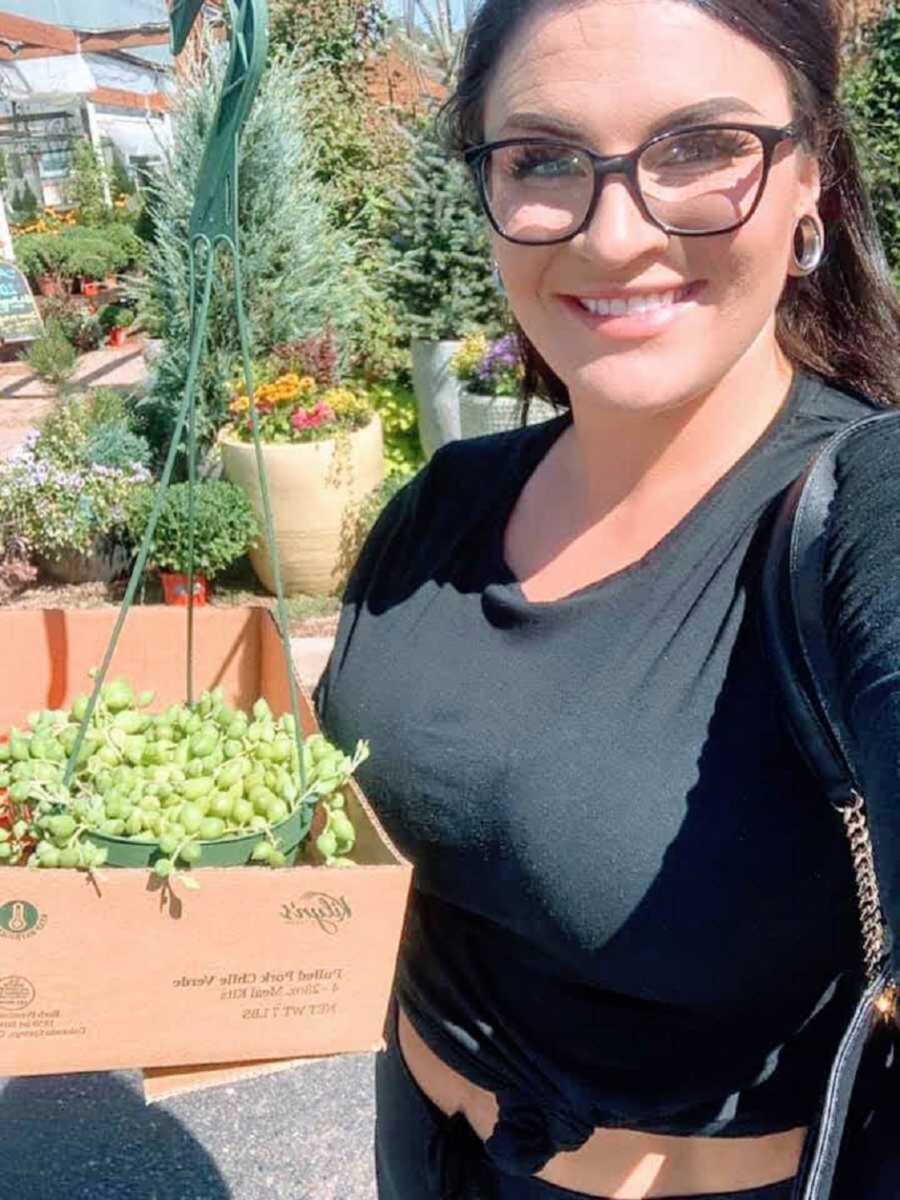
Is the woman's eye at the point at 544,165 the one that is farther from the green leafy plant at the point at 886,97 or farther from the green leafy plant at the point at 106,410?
the green leafy plant at the point at 886,97

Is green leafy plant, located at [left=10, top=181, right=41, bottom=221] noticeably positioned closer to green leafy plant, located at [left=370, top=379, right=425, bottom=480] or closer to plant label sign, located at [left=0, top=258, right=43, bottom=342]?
plant label sign, located at [left=0, top=258, right=43, bottom=342]

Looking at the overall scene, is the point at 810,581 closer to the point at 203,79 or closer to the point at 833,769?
the point at 833,769

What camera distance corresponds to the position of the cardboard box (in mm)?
1122

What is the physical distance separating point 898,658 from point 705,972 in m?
0.44

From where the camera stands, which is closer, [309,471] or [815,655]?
[815,655]

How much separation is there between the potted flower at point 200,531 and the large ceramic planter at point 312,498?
0.47 feet

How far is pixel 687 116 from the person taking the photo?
3.80 feet

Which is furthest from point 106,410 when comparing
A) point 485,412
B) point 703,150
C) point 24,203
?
point 24,203

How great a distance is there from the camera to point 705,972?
1182mm

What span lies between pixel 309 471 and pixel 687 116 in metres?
5.03

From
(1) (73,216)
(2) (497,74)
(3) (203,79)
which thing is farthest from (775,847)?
(1) (73,216)

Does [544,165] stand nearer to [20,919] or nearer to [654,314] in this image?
[654,314]

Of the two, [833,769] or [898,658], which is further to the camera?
[833,769]

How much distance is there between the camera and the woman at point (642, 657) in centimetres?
115
